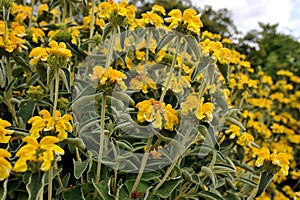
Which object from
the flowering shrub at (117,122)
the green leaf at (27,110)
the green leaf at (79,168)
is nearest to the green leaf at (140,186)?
the flowering shrub at (117,122)

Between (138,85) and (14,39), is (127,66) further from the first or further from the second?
(14,39)

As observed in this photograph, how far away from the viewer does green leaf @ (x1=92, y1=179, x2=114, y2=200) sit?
979mm

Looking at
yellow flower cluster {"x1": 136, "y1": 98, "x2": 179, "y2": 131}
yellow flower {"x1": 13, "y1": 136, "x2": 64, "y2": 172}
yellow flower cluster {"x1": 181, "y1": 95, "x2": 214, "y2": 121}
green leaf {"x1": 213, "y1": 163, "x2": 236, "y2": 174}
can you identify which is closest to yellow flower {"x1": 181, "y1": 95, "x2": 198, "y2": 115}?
yellow flower cluster {"x1": 181, "y1": 95, "x2": 214, "y2": 121}

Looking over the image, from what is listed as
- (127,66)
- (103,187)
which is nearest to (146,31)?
(127,66)

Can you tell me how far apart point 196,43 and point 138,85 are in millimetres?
359

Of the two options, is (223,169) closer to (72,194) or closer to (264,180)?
(264,180)

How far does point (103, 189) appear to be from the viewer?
39.4 inches

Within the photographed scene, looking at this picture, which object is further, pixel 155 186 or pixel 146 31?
pixel 146 31

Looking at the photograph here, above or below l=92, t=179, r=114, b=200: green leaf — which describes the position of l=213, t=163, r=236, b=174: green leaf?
below

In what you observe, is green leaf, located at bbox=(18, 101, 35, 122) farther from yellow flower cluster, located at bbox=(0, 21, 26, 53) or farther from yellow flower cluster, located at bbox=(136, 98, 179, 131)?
yellow flower cluster, located at bbox=(136, 98, 179, 131)

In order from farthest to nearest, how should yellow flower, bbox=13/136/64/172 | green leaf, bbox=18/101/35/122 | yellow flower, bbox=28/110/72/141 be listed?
green leaf, bbox=18/101/35/122
yellow flower, bbox=28/110/72/141
yellow flower, bbox=13/136/64/172

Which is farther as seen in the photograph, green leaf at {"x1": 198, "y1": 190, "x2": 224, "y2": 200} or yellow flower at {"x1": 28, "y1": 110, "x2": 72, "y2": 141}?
green leaf at {"x1": 198, "y1": 190, "x2": 224, "y2": 200}

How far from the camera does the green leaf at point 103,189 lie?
3.21 feet

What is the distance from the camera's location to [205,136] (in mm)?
1066
